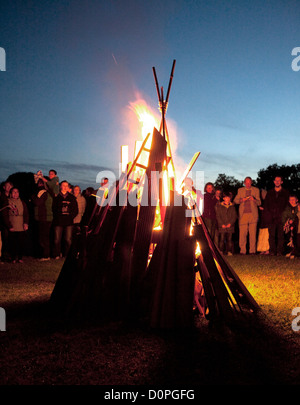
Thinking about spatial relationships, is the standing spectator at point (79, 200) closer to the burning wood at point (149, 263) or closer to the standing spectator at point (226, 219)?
the standing spectator at point (226, 219)

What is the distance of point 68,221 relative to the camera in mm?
11070

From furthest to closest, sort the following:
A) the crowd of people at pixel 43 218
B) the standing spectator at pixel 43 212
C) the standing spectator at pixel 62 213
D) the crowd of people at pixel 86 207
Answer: the standing spectator at pixel 43 212 < the standing spectator at pixel 62 213 < the crowd of people at pixel 86 207 < the crowd of people at pixel 43 218

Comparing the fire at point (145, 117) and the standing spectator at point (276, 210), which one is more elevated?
the fire at point (145, 117)

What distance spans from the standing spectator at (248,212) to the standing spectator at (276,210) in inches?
15.0

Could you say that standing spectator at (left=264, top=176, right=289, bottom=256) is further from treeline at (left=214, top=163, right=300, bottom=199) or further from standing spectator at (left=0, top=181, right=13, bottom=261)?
treeline at (left=214, top=163, right=300, bottom=199)

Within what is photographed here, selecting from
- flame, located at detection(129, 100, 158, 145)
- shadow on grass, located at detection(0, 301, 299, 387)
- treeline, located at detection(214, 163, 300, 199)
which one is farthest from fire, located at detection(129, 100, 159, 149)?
treeline, located at detection(214, 163, 300, 199)

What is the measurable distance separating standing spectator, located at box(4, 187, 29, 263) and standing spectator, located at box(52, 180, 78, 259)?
0.82m

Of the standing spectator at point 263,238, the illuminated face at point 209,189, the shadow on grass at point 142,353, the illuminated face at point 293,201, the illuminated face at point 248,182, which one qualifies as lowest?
the shadow on grass at point 142,353

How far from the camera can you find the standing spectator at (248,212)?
12188mm

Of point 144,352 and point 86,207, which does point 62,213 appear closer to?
point 86,207

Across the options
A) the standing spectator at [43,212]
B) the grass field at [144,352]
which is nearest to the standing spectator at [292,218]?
the grass field at [144,352]
